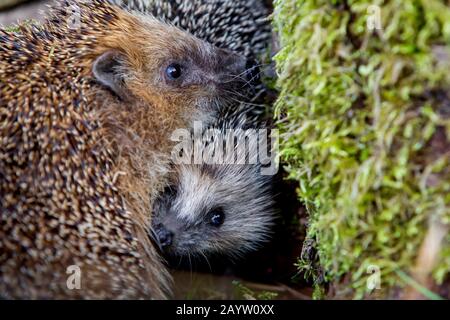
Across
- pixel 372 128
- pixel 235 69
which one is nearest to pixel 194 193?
pixel 235 69

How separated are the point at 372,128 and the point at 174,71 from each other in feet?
6.99

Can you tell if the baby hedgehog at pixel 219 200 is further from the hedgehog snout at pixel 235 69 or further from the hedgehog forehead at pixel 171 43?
the hedgehog forehead at pixel 171 43

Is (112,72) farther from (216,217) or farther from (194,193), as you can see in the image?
(216,217)

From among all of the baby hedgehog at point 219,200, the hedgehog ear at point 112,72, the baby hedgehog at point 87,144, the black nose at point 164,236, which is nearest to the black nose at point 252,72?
the baby hedgehog at point 87,144

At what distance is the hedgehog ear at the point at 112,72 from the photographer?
376 cm

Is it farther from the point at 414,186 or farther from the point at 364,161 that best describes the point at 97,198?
the point at 414,186

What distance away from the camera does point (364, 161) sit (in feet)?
8.70

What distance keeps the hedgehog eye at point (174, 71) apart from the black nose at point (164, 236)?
1.19 meters

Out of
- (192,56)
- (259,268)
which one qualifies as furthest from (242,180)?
(192,56)

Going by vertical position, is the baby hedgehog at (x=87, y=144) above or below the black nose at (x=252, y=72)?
below

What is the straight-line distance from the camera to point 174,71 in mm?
4359

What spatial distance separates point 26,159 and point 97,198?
469 millimetres

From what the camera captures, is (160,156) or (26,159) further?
(160,156)

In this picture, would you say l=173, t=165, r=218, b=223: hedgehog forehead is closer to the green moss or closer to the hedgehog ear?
the hedgehog ear
